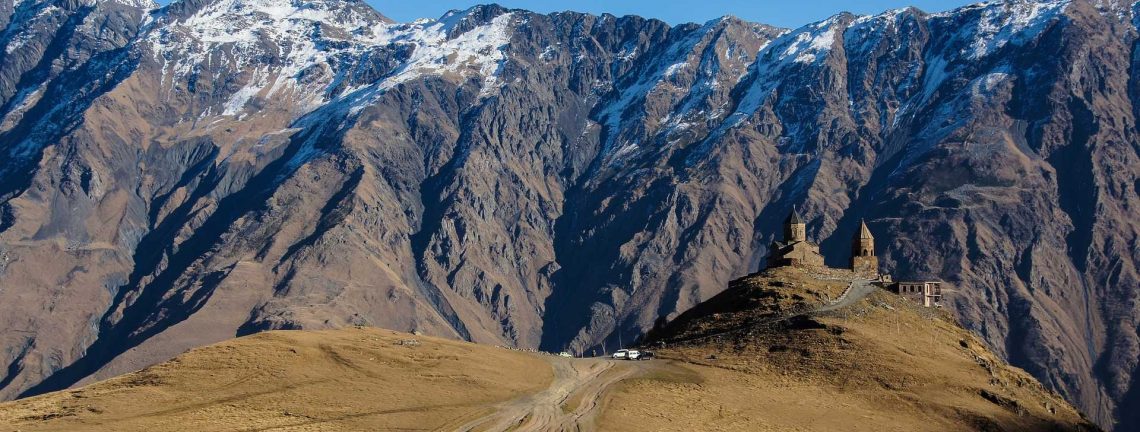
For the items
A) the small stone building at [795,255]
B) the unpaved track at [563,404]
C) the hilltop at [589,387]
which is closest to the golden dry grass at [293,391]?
the hilltop at [589,387]

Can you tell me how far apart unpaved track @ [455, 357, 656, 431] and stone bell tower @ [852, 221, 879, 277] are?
6153 centimetres

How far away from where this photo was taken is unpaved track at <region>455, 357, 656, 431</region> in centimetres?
7756

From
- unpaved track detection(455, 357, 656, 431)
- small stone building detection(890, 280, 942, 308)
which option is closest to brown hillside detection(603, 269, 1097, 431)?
unpaved track detection(455, 357, 656, 431)

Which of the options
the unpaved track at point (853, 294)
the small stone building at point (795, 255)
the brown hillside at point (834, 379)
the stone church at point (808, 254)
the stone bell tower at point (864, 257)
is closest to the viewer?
the brown hillside at point (834, 379)

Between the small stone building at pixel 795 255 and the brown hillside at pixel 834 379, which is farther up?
the small stone building at pixel 795 255

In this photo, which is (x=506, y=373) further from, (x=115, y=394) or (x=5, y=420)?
(x=5, y=420)

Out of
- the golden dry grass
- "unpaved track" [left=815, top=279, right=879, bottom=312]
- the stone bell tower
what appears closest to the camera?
the golden dry grass

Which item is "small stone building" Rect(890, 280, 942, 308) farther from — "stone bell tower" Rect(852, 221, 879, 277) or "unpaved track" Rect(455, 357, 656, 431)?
"unpaved track" Rect(455, 357, 656, 431)

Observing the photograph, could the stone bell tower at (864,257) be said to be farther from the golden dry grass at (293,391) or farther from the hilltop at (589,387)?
the golden dry grass at (293,391)

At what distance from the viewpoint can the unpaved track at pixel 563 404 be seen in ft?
254

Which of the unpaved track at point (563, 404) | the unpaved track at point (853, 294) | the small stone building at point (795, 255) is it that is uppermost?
the small stone building at point (795, 255)

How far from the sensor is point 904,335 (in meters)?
109

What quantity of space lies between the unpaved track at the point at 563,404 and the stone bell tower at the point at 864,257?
61534 millimetres

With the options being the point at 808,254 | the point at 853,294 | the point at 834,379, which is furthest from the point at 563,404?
the point at 808,254
